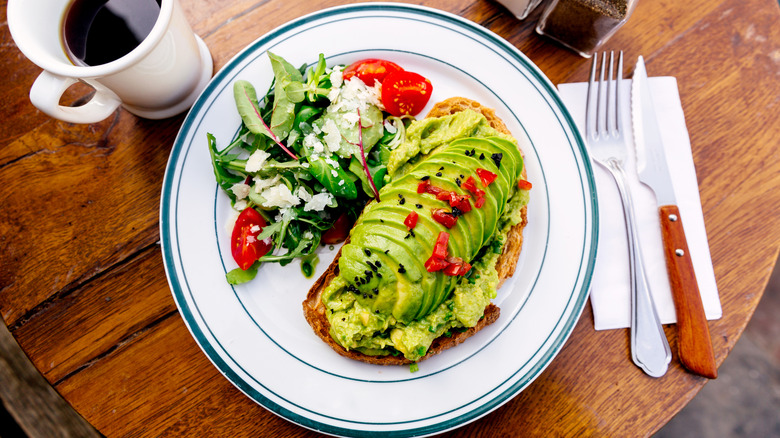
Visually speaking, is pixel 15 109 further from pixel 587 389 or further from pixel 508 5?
pixel 587 389

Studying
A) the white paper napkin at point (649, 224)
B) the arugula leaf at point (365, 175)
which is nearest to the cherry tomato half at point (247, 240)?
the arugula leaf at point (365, 175)

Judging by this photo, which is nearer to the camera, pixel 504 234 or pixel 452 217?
pixel 452 217

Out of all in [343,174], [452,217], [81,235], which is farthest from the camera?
[81,235]

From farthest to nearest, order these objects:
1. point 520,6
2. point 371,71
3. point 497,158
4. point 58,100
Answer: point 520,6 → point 371,71 → point 497,158 → point 58,100

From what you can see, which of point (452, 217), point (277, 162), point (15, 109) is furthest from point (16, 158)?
point (452, 217)

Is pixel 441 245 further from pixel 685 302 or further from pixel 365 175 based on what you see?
pixel 685 302

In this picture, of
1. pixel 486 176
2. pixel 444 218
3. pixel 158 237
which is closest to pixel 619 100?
pixel 486 176
